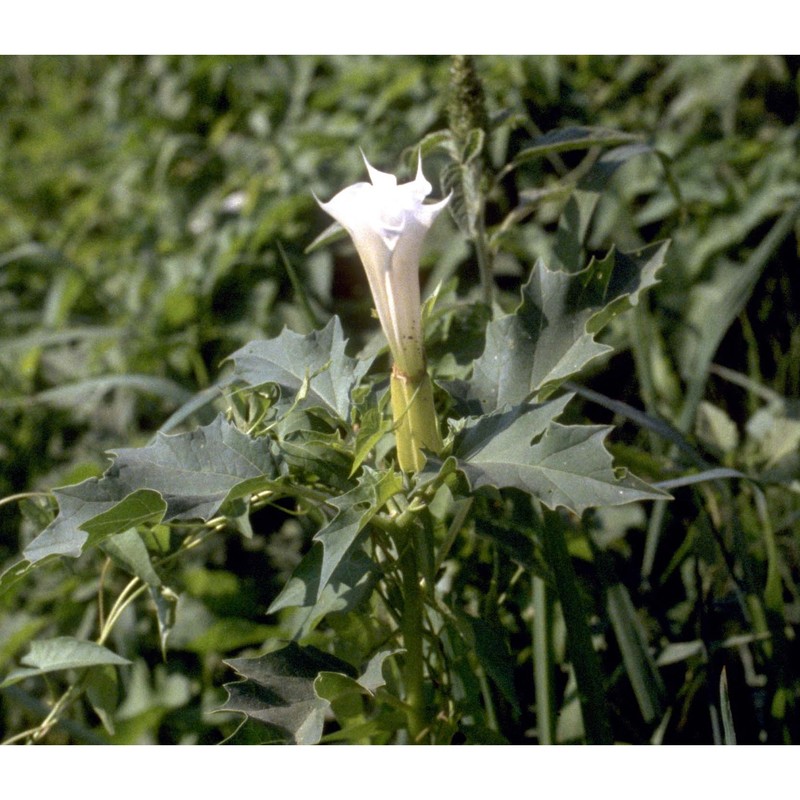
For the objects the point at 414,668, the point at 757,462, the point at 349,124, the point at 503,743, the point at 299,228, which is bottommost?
the point at 503,743

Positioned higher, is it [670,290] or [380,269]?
[670,290]

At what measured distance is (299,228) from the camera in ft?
6.82

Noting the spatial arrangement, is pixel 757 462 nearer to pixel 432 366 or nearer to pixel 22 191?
pixel 432 366

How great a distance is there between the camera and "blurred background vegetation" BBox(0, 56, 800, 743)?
4.26 ft

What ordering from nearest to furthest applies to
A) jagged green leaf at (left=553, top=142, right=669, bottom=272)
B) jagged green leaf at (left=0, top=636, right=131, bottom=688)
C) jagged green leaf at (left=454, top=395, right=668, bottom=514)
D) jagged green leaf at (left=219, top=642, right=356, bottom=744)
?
jagged green leaf at (left=454, top=395, right=668, bottom=514)
jagged green leaf at (left=219, top=642, right=356, bottom=744)
jagged green leaf at (left=0, top=636, right=131, bottom=688)
jagged green leaf at (left=553, top=142, right=669, bottom=272)

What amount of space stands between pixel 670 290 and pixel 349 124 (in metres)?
0.79

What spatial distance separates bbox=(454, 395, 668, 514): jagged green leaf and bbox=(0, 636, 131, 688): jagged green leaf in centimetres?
42

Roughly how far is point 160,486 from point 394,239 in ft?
0.92

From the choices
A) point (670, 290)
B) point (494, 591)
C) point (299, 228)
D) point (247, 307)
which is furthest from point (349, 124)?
point (494, 591)

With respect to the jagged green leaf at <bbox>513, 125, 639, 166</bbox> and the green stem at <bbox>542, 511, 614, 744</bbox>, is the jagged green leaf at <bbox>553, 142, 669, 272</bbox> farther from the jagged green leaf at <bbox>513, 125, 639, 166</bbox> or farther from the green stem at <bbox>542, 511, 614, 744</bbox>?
the green stem at <bbox>542, 511, 614, 744</bbox>

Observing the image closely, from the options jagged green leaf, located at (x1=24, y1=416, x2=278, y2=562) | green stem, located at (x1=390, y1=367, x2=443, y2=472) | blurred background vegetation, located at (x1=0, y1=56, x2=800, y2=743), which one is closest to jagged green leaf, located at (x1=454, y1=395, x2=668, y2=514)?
green stem, located at (x1=390, y1=367, x2=443, y2=472)

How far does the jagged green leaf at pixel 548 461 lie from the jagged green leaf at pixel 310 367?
0.48 ft

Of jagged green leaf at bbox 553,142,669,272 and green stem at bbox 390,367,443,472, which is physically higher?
jagged green leaf at bbox 553,142,669,272

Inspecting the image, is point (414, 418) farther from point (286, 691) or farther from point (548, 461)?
point (286, 691)
